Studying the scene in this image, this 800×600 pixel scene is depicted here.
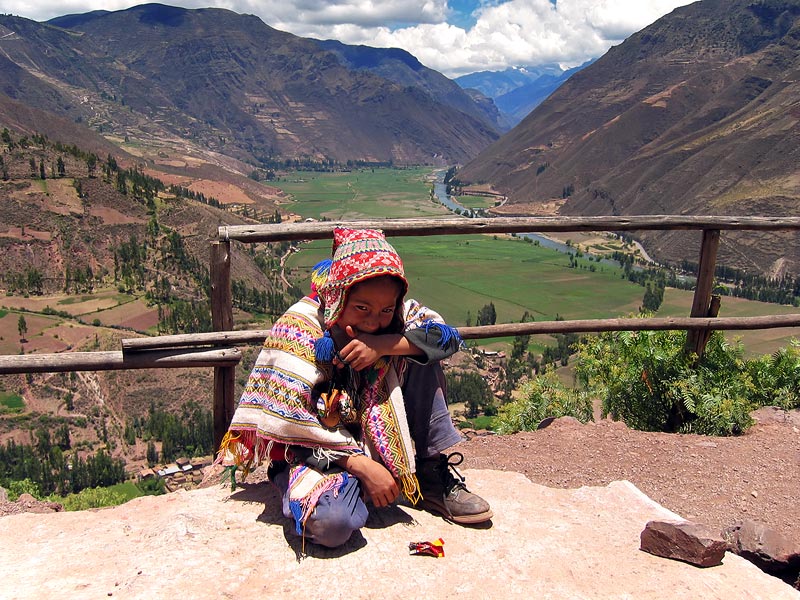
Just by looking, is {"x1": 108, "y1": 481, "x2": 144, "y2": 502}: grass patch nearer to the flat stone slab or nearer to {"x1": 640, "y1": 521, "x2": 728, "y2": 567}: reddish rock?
the flat stone slab

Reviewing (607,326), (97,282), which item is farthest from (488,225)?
(97,282)

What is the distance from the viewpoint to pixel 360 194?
131500 mm

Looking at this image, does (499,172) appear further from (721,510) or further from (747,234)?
(721,510)

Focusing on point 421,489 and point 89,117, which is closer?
point 421,489

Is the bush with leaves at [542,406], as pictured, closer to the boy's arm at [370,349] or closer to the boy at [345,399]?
the boy at [345,399]

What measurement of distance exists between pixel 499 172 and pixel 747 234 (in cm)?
8766

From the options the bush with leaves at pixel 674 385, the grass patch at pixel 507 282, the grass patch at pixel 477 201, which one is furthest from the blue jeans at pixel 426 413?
the grass patch at pixel 477 201

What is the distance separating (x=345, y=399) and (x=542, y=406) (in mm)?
3186

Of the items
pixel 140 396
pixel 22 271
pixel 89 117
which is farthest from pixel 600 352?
pixel 89 117

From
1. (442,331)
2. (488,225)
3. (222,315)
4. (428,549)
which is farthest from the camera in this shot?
(488,225)

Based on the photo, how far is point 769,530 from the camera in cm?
313

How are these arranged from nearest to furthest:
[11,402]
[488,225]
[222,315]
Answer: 1. [222,315]
2. [488,225]
3. [11,402]

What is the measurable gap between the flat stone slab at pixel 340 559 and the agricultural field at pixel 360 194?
71308mm

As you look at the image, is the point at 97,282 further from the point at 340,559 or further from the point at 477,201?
the point at 477,201
